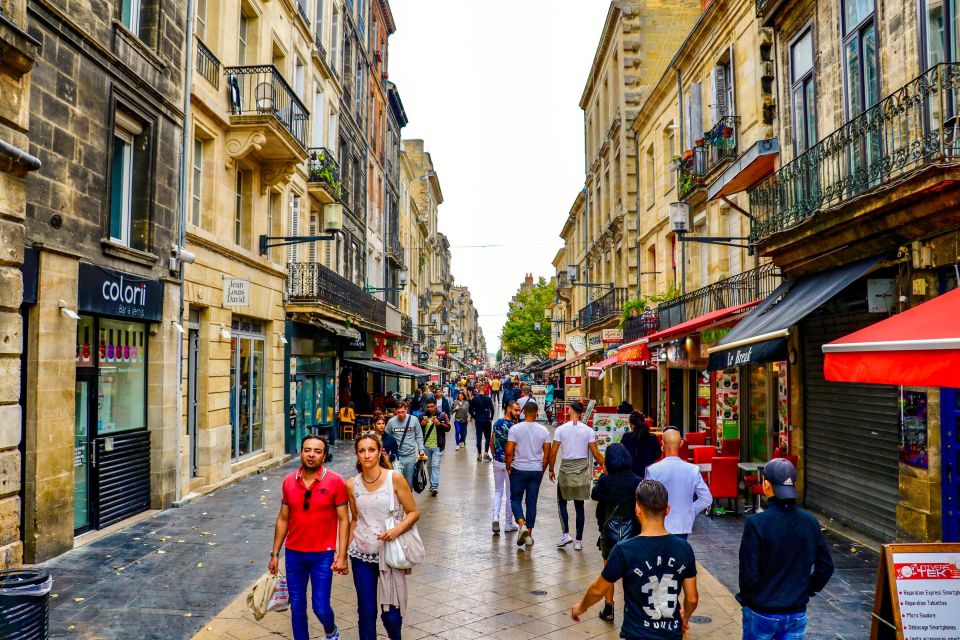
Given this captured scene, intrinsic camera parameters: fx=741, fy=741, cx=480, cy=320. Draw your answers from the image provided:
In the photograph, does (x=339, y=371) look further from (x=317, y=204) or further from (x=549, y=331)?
(x=549, y=331)

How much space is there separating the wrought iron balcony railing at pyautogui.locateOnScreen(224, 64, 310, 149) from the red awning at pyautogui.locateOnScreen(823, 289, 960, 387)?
39.7 feet

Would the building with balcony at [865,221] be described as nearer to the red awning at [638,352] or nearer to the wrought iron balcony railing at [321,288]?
the red awning at [638,352]

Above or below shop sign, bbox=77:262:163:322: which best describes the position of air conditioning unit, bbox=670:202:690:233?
above

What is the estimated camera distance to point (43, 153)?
27.0ft

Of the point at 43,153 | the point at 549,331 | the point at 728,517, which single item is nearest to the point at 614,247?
the point at 728,517

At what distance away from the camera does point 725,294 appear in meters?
16.4

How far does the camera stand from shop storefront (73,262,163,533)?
A: 9.31 metres

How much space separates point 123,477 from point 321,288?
369 inches

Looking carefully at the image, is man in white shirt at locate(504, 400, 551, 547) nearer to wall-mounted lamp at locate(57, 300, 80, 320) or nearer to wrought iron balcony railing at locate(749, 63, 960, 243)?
wrought iron balcony railing at locate(749, 63, 960, 243)

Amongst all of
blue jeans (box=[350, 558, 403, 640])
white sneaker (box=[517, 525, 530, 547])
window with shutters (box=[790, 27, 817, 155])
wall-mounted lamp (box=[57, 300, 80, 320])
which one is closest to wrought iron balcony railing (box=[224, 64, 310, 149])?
wall-mounted lamp (box=[57, 300, 80, 320])

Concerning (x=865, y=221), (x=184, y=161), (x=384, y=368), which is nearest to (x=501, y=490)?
(x=865, y=221)

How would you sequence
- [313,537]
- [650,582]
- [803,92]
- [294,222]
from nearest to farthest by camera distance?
[650,582] → [313,537] → [803,92] → [294,222]

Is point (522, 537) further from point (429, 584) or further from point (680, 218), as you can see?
point (680, 218)

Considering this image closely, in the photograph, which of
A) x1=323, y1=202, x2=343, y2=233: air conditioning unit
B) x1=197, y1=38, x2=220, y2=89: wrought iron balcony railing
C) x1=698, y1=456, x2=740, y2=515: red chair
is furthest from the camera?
x1=323, y1=202, x2=343, y2=233: air conditioning unit
